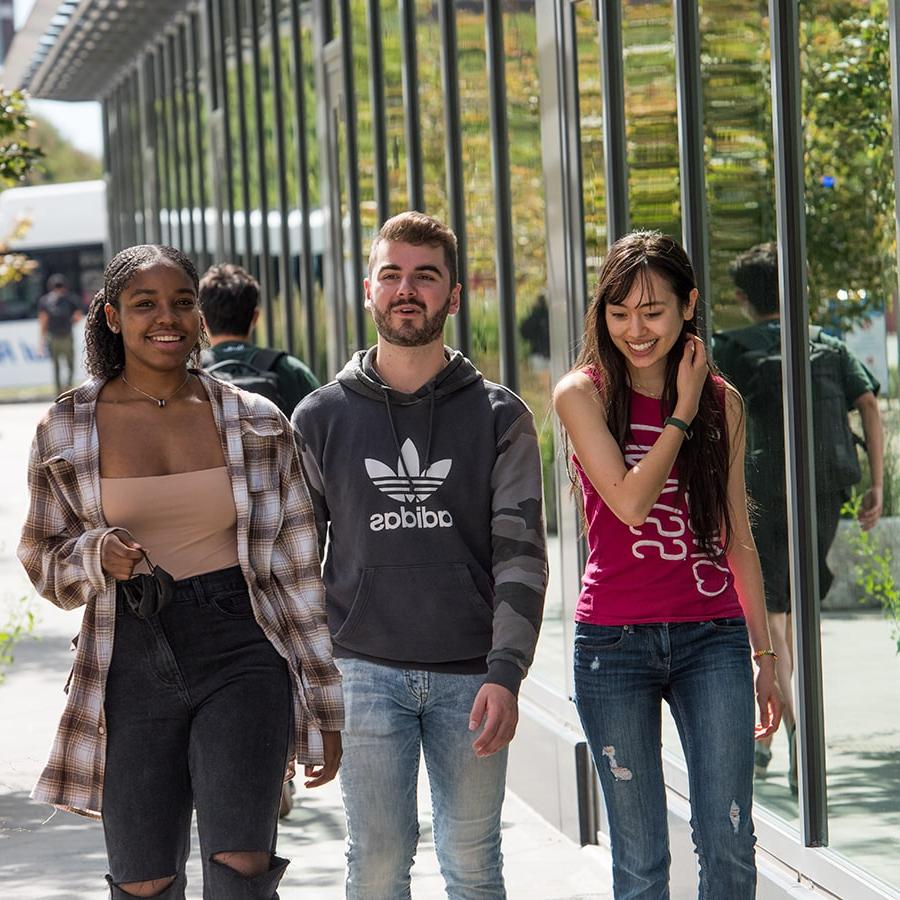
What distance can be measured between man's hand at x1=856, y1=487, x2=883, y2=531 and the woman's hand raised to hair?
0.77m

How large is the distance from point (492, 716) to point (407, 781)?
0.30m

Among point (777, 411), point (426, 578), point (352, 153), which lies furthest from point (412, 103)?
point (426, 578)

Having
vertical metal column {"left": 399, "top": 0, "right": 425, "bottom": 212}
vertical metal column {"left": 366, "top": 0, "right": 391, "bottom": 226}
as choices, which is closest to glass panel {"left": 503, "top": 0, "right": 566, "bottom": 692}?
vertical metal column {"left": 399, "top": 0, "right": 425, "bottom": 212}

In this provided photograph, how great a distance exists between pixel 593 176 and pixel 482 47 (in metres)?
1.79

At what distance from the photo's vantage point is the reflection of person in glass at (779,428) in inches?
193

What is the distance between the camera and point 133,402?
13.9 ft

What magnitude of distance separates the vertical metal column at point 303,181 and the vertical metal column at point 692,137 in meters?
7.53

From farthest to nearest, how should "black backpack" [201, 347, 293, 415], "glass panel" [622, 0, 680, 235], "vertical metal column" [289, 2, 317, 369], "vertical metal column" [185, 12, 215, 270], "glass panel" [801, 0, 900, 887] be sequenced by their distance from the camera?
"vertical metal column" [185, 12, 215, 270]
"vertical metal column" [289, 2, 317, 369]
"black backpack" [201, 347, 293, 415]
"glass panel" [622, 0, 680, 235]
"glass panel" [801, 0, 900, 887]

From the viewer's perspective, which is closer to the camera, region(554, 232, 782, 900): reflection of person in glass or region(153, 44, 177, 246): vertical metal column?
region(554, 232, 782, 900): reflection of person in glass

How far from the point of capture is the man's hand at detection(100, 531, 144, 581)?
12.8 feet

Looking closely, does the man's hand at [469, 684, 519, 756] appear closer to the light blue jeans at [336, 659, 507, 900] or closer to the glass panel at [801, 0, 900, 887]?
the light blue jeans at [336, 659, 507, 900]

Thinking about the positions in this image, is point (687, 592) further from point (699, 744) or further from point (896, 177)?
point (896, 177)

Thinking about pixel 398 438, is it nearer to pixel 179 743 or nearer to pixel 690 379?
pixel 690 379

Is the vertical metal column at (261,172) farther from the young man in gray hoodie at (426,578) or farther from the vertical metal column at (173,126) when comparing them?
the young man in gray hoodie at (426,578)
